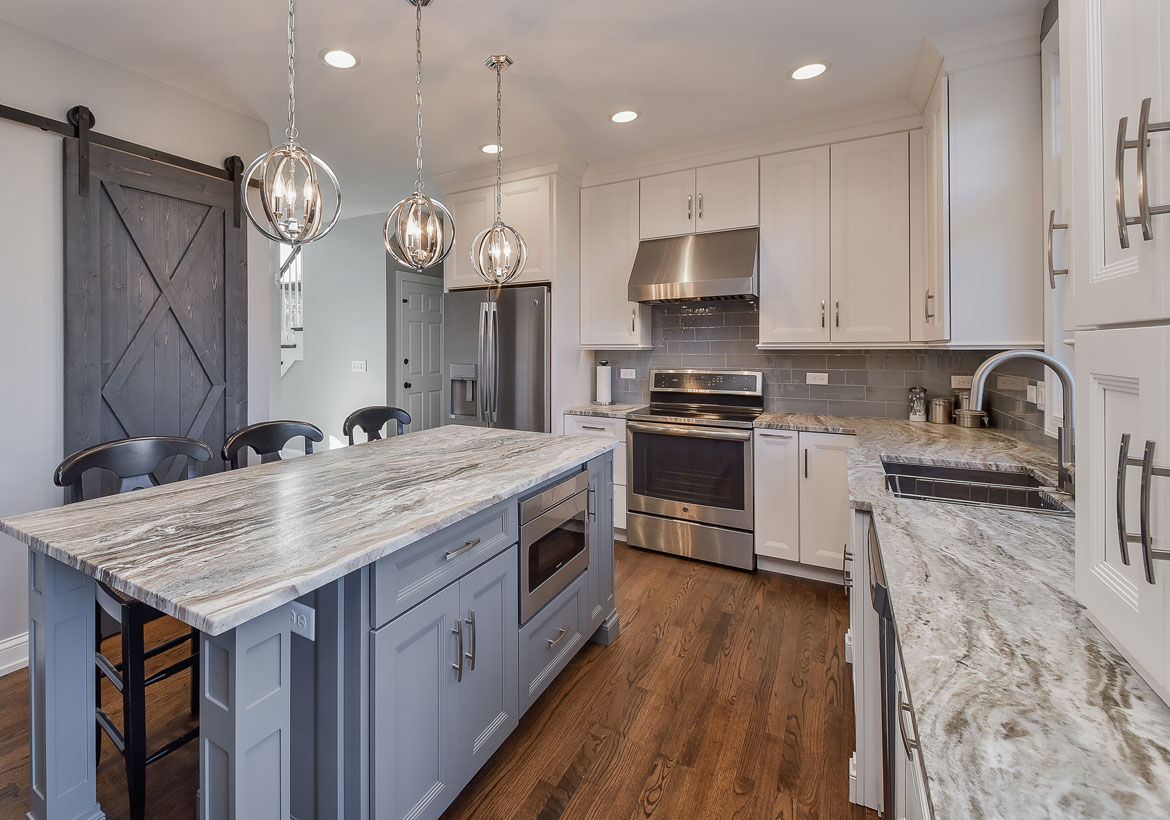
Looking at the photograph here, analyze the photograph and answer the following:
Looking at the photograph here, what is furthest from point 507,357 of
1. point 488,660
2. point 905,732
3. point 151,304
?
point 905,732

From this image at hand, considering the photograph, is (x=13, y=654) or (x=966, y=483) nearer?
(x=966, y=483)

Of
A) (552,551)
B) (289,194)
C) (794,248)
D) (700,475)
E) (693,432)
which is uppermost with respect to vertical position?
(794,248)

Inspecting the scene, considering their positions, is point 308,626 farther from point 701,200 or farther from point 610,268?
point 701,200

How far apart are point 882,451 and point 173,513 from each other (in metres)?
2.40

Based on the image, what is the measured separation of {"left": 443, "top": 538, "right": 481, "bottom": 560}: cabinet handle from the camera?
1.38m

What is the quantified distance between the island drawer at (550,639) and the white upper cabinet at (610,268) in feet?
6.71

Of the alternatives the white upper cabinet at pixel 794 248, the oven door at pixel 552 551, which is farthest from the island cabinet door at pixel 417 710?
the white upper cabinet at pixel 794 248

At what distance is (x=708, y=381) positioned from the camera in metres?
3.75

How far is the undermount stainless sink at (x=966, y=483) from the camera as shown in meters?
1.79

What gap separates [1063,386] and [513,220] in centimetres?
323

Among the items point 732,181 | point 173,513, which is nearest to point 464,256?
point 732,181

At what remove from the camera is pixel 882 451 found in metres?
2.14

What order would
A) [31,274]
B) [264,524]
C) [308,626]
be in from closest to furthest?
[308,626] < [264,524] < [31,274]

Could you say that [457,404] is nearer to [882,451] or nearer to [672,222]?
[672,222]
